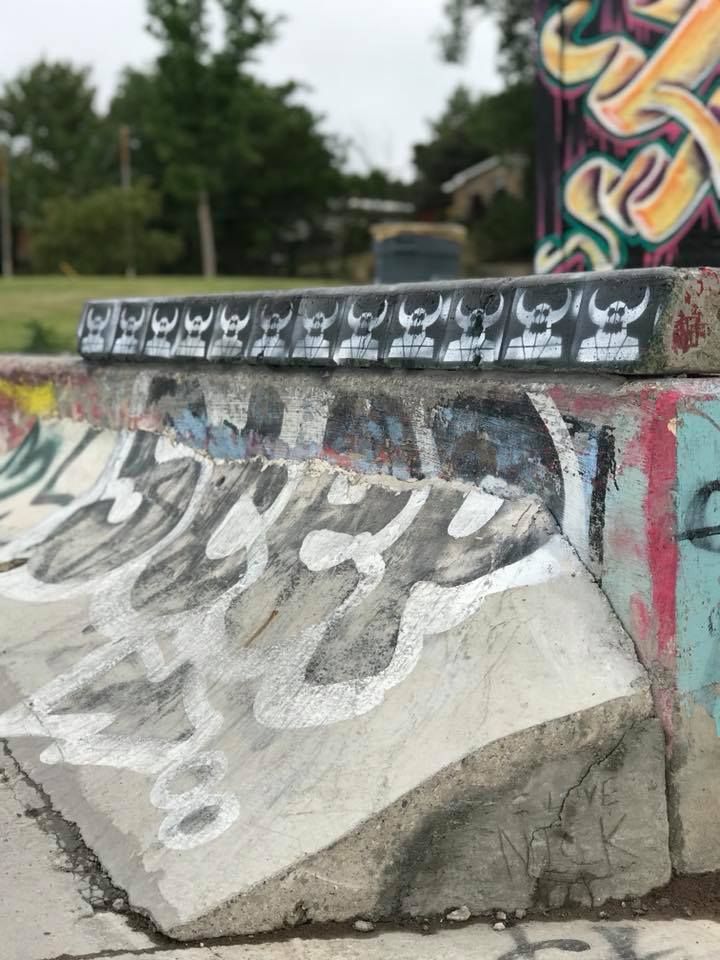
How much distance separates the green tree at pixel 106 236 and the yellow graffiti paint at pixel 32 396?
31736 millimetres

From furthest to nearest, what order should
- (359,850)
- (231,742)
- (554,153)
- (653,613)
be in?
(554,153)
(231,742)
(653,613)
(359,850)

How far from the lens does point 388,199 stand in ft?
148

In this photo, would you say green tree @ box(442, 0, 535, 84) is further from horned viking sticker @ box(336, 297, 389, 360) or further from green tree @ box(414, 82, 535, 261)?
horned viking sticker @ box(336, 297, 389, 360)

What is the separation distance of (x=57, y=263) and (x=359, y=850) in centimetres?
3841

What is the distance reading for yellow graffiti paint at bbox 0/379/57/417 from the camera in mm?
5871

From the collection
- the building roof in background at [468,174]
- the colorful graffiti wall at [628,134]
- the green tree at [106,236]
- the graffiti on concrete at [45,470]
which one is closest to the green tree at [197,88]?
the green tree at [106,236]

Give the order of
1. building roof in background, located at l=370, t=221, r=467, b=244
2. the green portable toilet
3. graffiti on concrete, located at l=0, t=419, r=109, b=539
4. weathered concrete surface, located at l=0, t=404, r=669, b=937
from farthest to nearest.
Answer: building roof in background, located at l=370, t=221, r=467, b=244 → the green portable toilet → graffiti on concrete, located at l=0, t=419, r=109, b=539 → weathered concrete surface, located at l=0, t=404, r=669, b=937

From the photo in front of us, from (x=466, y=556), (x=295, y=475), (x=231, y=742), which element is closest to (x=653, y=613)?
(x=466, y=556)

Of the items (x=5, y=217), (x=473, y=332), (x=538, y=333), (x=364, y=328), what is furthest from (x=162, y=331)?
(x=5, y=217)

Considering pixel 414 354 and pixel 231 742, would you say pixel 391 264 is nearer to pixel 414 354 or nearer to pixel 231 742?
pixel 414 354

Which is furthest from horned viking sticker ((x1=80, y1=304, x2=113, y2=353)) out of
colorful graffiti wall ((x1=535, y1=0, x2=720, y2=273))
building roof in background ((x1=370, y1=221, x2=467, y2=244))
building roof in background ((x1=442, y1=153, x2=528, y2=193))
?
building roof in background ((x1=442, y1=153, x2=528, y2=193))

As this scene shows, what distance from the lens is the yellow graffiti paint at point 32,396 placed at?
587 cm

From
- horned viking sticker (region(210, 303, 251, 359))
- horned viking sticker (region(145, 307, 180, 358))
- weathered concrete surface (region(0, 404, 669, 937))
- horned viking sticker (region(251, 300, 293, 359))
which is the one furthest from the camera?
horned viking sticker (region(145, 307, 180, 358))

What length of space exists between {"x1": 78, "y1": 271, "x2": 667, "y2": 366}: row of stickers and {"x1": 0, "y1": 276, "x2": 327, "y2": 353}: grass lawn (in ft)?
20.5
